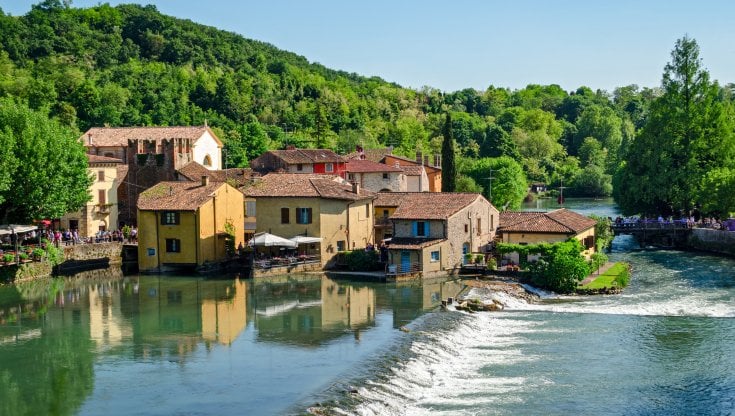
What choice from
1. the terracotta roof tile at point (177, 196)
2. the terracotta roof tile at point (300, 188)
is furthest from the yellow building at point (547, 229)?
the terracotta roof tile at point (177, 196)

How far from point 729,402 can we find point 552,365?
6.33m

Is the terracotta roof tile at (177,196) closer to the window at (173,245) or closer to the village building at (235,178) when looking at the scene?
the window at (173,245)

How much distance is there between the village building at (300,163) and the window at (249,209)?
757 inches

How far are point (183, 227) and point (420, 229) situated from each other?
47.1 feet

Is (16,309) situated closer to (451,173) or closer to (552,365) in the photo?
(552,365)

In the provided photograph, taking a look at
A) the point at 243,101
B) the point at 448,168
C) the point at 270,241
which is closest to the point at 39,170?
the point at 270,241

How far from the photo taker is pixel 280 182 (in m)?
58.2

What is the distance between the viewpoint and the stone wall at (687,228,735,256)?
61.4m

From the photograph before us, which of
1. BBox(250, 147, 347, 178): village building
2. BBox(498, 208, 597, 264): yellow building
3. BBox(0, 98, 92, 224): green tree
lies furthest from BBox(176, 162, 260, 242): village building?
BBox(498, 208, 597, 264): yellow building

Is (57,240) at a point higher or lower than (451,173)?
lower

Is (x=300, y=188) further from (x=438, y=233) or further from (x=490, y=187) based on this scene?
(x=490, y=187)

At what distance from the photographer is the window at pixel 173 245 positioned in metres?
55.8

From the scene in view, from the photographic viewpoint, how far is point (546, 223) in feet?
178

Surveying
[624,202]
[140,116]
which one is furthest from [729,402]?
[140,116]
